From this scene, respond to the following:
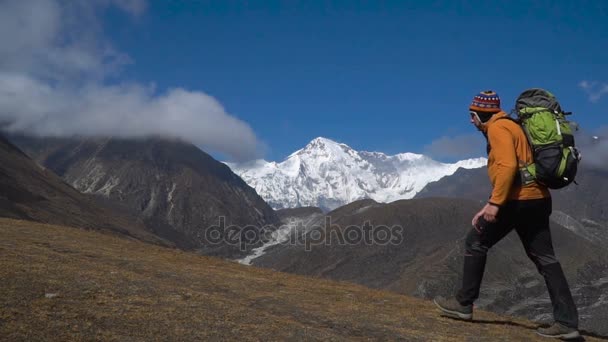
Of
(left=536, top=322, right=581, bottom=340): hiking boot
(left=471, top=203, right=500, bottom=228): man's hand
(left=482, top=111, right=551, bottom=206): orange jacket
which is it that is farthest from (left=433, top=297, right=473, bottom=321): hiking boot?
(left=482, top=111, right=551, bottom=206): orange jacket

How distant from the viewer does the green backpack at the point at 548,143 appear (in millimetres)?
7480

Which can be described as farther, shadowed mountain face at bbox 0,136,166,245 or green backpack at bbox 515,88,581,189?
shadowed mountain face at bbox 0,136,166,245

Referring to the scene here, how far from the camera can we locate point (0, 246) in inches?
438

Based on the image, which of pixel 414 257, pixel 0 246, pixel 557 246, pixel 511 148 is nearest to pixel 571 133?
pixel 511 148

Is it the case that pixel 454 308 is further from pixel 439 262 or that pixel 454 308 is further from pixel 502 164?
pixel 439 262

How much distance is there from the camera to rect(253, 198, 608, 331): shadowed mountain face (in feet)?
363

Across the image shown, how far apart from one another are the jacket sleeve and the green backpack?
0.28m

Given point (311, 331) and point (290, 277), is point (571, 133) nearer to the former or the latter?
point (311, 331)

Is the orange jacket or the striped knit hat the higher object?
the striped knit hat

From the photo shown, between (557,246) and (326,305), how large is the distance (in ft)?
466

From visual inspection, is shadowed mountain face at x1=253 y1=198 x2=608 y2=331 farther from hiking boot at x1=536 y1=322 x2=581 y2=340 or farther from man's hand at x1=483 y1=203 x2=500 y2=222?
man's hand at x1=483 y1=203 x2=500 y2=222

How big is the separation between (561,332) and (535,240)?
136cm

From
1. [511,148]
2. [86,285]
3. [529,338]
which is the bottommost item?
[529,338]

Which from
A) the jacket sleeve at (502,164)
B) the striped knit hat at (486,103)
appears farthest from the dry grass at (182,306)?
the striped knit hat at (486,103)
